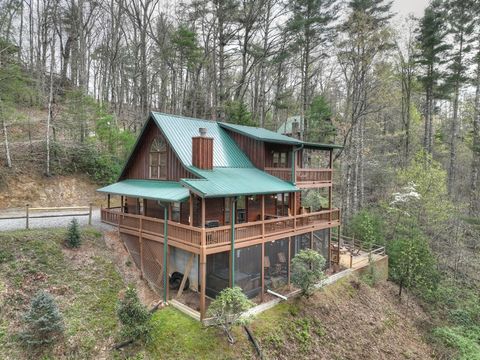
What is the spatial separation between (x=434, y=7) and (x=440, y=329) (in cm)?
2409

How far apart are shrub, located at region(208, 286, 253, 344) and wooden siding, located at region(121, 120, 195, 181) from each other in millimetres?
5360

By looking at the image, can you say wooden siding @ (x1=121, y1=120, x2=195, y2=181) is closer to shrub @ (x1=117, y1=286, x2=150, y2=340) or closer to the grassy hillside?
the grassy hillside

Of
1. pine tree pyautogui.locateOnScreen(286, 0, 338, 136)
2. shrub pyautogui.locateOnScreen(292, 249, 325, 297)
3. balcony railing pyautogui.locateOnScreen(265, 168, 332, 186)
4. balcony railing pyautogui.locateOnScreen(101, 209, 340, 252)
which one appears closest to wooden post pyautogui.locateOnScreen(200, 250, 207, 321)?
balcony railing pyautogui.locateOnScreen(101, 209, 340, 252)

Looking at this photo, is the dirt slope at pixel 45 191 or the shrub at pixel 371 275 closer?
the shrub at pixel 371 275

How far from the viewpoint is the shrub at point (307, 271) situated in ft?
40.9

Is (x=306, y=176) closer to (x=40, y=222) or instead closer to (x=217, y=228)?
(x=217, y=228)

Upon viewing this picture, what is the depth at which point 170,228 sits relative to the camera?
463 inches

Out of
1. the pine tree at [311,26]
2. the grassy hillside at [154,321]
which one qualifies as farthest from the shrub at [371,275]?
the pine tree at [311,26]

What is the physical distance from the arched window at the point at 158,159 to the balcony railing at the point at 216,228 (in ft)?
7.75

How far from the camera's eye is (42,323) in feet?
27.9

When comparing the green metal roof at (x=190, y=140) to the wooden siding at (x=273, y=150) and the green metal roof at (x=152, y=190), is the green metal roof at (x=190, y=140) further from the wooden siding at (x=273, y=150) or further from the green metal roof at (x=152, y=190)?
the green metal roof at (x=152, y=190)

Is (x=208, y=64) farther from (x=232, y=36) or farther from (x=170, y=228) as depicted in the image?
(x=170, y=228)

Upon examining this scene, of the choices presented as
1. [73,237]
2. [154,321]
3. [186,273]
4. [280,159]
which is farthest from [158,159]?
[154,321]

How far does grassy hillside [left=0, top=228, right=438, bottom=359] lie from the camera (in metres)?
9.04
